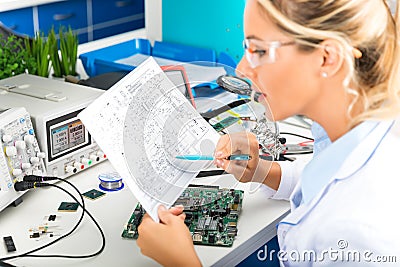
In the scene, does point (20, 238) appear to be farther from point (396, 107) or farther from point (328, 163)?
point (396, 107)

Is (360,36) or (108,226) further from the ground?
(360,36)

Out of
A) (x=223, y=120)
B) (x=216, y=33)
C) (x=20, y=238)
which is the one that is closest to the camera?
(x=20, y=238)

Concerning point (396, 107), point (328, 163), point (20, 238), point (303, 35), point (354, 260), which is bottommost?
point (20, 238)

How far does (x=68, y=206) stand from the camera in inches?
53.6

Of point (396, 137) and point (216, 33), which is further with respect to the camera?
point (216, 33)

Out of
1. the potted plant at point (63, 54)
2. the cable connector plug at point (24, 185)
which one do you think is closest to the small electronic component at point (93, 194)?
the cable connector plug at point (24, 185)

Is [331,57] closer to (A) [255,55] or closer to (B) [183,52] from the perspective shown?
(A) [255,55]

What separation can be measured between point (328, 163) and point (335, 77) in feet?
0.54

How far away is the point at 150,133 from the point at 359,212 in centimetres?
47

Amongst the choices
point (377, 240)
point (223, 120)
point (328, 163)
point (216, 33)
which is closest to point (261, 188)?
point (223, 120)

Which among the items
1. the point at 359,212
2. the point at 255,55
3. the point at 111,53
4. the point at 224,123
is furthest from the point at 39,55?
the point at 359,212

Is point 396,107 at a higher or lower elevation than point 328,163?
higher

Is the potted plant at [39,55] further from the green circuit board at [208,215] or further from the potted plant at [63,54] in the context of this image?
the green circuit board at [208,215]

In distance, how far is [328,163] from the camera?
1071 mm
